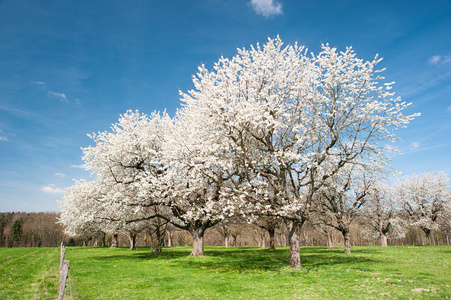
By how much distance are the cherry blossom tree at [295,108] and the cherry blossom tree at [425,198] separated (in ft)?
136

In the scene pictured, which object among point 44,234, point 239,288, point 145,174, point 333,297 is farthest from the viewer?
point 44,234

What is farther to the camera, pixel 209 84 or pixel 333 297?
pixel 209 84

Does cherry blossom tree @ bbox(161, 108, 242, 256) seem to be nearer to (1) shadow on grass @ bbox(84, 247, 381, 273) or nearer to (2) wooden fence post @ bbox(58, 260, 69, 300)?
(1) shadow on grass @ bbox(84, 247, 381, 273)

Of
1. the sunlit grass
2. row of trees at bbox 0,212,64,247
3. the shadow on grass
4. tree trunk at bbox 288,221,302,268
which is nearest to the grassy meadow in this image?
the sunlit grass

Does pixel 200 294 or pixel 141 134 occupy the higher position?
pixel 141 134

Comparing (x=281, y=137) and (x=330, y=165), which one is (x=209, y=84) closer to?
(x=281, y=137)

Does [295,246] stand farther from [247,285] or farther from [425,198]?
[425,198]

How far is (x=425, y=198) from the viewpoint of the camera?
2044 inches

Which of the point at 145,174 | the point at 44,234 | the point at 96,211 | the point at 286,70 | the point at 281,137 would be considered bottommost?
the point at 44,234

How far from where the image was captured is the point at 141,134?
2820cm

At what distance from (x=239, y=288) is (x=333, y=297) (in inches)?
179

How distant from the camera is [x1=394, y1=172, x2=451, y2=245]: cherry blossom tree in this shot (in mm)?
50062

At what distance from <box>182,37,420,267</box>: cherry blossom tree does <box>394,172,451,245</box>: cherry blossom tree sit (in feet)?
136

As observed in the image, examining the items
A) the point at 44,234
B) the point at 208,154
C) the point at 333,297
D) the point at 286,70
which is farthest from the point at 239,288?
the point at 44,234
